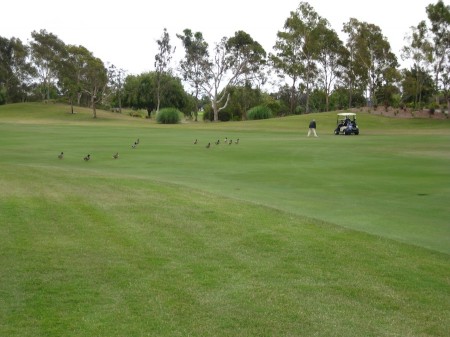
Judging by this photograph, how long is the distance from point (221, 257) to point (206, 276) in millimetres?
1067

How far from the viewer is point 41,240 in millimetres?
10648

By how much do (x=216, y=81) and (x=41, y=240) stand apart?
99.4 metres

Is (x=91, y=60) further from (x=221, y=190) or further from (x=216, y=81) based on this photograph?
(x=221, y=190)

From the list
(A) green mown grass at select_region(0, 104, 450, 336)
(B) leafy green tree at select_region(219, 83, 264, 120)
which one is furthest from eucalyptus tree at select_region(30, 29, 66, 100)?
(A) green mown grass at select_region(0, 104, 450, 336)

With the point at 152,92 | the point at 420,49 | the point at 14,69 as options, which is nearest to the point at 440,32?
the point at 420,49

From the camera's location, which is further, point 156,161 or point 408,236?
point 156,161

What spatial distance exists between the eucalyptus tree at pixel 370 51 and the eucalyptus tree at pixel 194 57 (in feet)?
83.1

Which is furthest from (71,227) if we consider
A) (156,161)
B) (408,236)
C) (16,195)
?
(156,161)

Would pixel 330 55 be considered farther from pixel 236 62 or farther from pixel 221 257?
pixel 221 257

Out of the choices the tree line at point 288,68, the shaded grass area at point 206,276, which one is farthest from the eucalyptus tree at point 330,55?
the shaded grass area at point 206,276

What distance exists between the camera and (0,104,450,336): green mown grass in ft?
23.3

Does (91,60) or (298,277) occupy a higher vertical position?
(91,60)

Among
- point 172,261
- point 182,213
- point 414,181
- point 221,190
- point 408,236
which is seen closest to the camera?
point 172,261

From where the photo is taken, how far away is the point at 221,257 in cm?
973
